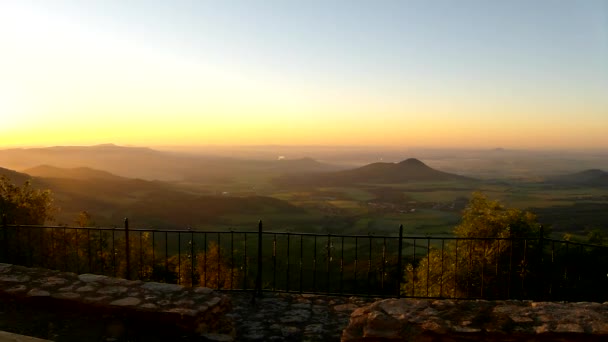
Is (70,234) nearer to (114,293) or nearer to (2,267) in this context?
(2,267)

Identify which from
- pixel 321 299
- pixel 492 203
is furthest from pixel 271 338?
pixel 492 203

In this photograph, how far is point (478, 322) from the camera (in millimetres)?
4820

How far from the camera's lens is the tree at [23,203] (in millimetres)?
16016

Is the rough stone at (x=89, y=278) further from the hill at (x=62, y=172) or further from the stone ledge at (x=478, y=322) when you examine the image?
the hill at (x=62, y=172)

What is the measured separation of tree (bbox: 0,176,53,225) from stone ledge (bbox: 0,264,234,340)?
10769 millimetres

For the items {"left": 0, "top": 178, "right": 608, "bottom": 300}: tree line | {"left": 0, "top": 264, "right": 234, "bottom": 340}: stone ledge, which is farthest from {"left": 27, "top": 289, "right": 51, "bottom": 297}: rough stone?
{"left": 0, "top": 178, "right": 608, "bottom": 300}: tree line

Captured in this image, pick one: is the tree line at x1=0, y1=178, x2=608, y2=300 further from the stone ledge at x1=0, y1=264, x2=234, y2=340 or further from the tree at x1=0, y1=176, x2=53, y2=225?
the stone ledge at x1=0, y1=264, x2=234, y2=340

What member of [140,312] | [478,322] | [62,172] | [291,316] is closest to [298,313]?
[291,316]

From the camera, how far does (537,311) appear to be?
16.8 feet

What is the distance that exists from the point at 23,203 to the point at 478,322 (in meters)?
17.5

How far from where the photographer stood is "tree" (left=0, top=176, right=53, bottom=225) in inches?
631

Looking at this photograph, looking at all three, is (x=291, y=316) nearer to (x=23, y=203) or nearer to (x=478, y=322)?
(x=478, y=322)

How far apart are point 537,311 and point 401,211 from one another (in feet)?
369

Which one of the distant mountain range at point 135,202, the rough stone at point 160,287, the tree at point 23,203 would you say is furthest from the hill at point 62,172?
the rough stone at point 160,287
